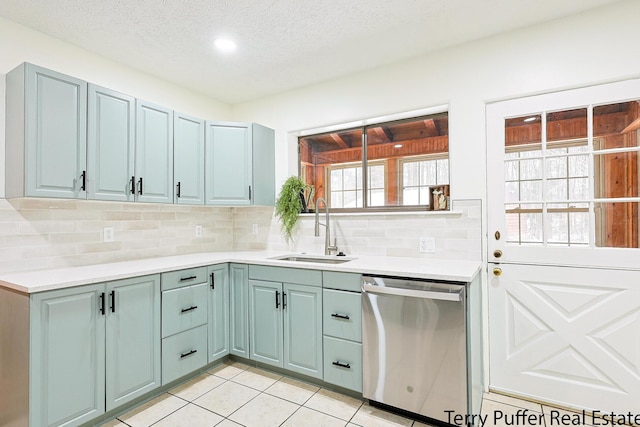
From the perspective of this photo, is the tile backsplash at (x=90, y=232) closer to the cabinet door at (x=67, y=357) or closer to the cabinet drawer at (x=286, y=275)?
the cabinet door at (x=67, y=357)

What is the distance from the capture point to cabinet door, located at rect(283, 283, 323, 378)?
2.35m

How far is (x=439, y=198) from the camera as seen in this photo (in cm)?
259

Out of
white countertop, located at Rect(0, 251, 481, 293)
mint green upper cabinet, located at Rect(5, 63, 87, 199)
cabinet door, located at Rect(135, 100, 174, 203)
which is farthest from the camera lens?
cabinet door, located at Rect(135, 100, 174, 203)

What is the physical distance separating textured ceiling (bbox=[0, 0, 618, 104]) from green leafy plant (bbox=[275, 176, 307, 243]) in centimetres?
101

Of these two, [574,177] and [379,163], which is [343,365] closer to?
[379,163]

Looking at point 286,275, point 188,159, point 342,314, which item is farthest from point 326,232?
point 188,159

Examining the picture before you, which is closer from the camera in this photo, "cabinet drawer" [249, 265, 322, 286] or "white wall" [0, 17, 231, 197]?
"white wall" [0, 17, 231, 197]

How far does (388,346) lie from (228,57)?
2.45 m

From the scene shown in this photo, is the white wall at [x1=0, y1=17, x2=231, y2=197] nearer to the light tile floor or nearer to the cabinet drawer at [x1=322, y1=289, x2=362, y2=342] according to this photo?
the light tile floor

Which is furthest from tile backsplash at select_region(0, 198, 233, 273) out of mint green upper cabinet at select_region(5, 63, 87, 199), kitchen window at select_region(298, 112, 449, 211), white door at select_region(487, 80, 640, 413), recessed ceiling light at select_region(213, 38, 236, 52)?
white door at select_region(487, 80, 640, 413)

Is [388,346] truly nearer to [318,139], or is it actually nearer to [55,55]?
[318,139]

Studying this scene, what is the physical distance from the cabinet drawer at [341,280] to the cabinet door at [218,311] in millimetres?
927

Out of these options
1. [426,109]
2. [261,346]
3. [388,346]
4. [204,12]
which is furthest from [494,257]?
[204,12]

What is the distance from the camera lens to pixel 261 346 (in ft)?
8.61
